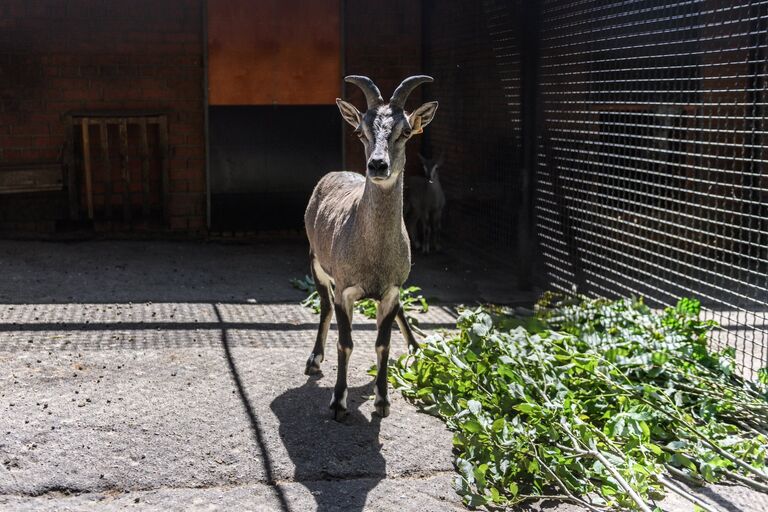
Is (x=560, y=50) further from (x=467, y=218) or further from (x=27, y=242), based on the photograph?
(x=27, y=242)

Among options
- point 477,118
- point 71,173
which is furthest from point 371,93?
point 71,173

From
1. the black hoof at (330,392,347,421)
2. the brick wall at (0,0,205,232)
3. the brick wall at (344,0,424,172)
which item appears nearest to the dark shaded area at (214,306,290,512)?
the black hoof at (330,392,347,421)

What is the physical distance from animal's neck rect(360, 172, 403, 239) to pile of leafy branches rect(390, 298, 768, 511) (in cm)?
90

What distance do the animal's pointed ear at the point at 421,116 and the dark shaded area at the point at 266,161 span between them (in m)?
5.65

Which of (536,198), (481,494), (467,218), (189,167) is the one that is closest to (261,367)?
(481,494)

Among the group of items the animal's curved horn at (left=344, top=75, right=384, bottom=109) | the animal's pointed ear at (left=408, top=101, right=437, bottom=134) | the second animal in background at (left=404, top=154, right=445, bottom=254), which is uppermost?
the animal's curved horn at (left=344, top=75, right=384, bottom=109)

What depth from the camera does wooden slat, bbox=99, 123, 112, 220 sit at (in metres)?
10.2

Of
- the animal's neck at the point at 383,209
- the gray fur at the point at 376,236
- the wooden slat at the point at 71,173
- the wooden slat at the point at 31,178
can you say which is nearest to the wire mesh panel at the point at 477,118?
the gray fur at the point at 376,236

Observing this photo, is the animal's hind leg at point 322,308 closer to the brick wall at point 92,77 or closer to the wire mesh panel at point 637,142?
the wire mesh panel at point 637,142

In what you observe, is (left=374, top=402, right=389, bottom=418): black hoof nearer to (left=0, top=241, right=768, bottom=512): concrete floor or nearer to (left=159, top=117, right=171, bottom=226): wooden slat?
(left=0, top=241, right=768, bottom=512): concrete floor

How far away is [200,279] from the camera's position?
8531 millimetres

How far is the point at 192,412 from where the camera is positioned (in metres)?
5.02

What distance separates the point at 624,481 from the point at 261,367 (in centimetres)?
261

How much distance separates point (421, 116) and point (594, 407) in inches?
72.5
